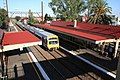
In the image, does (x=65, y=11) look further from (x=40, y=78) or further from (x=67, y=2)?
(x=40, y=78)

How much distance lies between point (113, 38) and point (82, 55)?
5927 mm

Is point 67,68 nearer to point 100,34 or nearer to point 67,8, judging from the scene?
point 100,34

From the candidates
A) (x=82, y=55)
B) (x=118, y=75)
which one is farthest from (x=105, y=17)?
(x=118, y=75)

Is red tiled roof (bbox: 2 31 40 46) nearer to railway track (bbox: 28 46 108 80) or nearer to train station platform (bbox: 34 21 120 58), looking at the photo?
railway track (bbox: 28 46 108 80)

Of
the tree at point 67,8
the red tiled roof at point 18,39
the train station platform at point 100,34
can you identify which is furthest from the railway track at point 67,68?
the tree at point 67,8

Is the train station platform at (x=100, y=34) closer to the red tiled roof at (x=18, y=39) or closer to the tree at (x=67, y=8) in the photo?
the red tiled roof at (x=18, y=39)

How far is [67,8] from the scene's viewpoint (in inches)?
2813

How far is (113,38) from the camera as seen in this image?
2277 centimetres

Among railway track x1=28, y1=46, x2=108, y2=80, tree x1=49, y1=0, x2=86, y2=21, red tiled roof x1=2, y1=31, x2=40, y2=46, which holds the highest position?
tree x1=49, y1=0, x2=86, y2=21

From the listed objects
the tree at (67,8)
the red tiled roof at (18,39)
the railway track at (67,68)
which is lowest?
the railway track at (67,68)

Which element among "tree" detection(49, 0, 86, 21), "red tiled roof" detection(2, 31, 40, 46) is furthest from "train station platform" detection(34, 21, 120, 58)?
"tree" detection(49, 0, 86, 21)

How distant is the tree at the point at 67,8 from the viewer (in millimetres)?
70500

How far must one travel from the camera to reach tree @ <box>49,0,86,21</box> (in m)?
70.5

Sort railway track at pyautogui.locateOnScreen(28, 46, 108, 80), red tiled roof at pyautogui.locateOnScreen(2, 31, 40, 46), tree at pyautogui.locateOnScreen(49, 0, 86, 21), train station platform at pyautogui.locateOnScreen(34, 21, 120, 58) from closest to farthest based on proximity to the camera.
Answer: railway track at pyautogui.locateOnScreen(28, 46, 108, 80)
red tiled roof at pyautogui.locateOnScreen(2, 31, 40, 46)
train station platform at pyautogui.locateOnScreen(34, 21, 120, 58)
tree at pyautogui.locateOnScreen(49, 0, 86, 21)
